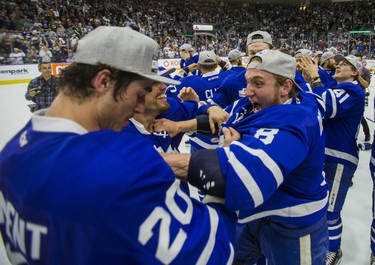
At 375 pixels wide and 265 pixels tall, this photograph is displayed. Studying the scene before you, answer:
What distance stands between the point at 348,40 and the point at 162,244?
1832cm

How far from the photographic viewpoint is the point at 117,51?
0.91 m

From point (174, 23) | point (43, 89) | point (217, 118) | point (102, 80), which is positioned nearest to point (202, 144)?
point (217, 118)

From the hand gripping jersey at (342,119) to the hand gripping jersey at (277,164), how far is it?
1.06 metres

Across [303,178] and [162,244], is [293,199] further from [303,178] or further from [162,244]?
[162,244]

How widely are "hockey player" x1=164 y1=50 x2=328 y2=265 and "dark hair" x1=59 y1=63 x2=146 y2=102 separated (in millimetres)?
317

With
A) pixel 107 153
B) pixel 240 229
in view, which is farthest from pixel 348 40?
pixel 107 153

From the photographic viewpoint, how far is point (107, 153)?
75 centimetres

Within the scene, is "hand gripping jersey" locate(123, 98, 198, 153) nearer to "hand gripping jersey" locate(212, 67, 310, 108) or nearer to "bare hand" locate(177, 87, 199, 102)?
"bare hand" locate(177, 87, 199, 102)

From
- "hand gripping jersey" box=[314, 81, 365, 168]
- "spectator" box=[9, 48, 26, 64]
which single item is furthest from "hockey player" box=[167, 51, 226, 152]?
"spectator" box=[9, 48, 26, 64]

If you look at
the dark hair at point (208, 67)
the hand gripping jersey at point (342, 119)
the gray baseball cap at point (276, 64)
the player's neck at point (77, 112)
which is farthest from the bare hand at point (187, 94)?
the dark hair at point (208, 67)

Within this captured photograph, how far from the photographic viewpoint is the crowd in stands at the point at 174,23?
10633mm

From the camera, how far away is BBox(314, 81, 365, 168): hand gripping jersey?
2.61 metres

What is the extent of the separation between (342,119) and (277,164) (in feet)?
6.30

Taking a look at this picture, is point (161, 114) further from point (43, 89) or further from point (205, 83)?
point (43, 89)
